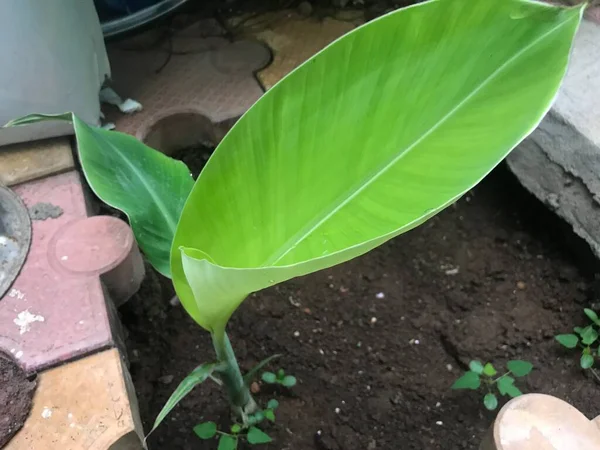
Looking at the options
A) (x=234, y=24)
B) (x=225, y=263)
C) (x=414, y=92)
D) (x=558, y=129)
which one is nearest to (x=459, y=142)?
(x=414, y=92)

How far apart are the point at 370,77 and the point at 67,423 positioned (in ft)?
1.76

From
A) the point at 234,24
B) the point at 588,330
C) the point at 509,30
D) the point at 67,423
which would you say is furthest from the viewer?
the point at 234,24

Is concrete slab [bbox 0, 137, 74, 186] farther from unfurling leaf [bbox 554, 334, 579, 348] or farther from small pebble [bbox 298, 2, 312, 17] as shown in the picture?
unfurling leaf [bbox 554, 334, 579, 348]

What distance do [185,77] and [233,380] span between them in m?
0.72

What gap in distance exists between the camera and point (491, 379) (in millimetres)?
950

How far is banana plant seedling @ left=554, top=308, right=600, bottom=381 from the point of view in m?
0.94

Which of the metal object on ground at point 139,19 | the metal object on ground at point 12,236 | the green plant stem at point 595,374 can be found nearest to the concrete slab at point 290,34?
the metal object on ground at point 139,19

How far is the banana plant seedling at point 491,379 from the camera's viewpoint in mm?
887

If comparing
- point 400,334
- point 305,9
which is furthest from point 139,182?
point 305,9

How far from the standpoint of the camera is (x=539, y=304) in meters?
1.06

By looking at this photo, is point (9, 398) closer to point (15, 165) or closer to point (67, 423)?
point (67, 423)

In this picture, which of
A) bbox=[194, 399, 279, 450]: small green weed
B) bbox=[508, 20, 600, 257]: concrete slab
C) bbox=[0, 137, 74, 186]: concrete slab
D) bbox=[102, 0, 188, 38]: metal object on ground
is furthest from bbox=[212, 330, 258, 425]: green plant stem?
bbox=[102, 0, 188, 38]: metal object on ground

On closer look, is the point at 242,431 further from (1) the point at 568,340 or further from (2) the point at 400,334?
(1) the point at 568,340

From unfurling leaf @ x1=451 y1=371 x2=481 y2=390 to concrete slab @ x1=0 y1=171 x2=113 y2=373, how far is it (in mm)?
500
